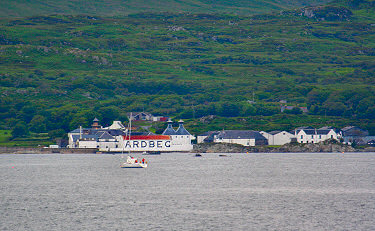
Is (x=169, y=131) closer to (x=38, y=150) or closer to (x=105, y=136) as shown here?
(x=105, y=136)

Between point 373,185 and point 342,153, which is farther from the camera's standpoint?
point 342,153

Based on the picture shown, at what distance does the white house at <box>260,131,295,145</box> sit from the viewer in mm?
166625

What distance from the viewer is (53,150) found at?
159m

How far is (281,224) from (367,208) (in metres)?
11.9

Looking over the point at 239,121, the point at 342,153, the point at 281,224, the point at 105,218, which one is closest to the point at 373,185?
the point at 281,224

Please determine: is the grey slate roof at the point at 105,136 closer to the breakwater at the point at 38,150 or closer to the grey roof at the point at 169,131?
the breakwater at the point at 38,150

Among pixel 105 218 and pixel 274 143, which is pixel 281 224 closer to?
pixel 105 218

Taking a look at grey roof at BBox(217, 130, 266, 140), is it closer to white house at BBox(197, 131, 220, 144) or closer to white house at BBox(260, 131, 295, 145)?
white house at BBox(260, 131, 295, 145)

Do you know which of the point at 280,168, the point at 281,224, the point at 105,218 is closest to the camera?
the point at 281,224

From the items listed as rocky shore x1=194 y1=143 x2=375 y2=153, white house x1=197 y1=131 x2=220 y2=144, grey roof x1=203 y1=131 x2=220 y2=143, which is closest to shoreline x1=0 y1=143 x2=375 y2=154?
rocky shore x1=194 y1=143 x2=375 y2=153

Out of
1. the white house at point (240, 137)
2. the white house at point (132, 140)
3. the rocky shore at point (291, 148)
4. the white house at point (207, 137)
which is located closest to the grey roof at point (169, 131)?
the white house at point (132, 140)

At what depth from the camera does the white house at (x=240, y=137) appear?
6531 inches

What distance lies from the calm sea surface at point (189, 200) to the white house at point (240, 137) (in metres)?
69.6

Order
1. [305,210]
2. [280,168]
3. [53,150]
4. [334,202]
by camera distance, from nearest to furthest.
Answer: [305,210] → [334,202] → [280,168] → [53,150]
